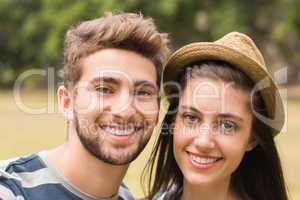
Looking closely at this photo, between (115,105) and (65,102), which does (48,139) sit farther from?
(115,105)

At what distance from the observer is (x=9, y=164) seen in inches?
119

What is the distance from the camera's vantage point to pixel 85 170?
126 inches

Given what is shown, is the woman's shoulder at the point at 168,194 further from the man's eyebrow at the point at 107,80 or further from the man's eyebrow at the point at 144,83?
the man's eyebrow at the point at 107,80

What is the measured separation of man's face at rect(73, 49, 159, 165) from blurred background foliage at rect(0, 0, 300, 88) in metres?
22.2

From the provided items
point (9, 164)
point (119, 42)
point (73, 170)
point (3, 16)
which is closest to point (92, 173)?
point (73, 170)

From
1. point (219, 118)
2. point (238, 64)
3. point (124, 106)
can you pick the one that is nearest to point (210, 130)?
point (219, 118)

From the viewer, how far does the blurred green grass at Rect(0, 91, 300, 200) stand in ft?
28.7

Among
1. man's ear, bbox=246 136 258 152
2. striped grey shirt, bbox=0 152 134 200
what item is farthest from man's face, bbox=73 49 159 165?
man's ear, bbox=246 136 258 152

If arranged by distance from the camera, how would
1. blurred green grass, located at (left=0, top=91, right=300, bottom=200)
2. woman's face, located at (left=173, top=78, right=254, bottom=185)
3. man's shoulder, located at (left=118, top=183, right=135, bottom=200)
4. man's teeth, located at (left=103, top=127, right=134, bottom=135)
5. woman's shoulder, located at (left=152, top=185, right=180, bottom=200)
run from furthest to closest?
blurred green grass, located at (left=0, top=91, right=300, bottom=200) → woman's shoulder, located at (left=152, top=185, right=180, bottom=200) → man's shoulder, located at (left=118, top=183, right=135, bottom=200) → woman's face, located at (left=173, top=78, right=254, bottom=185) → man's teeth, located at (left=103, top=127, right=134, bottom=135)

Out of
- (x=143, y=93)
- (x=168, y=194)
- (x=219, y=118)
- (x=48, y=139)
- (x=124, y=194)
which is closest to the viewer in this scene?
(x=143, y=93)

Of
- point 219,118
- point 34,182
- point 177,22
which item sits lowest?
point 34,182

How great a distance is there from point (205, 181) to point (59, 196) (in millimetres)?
735

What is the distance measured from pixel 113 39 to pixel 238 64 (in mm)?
604

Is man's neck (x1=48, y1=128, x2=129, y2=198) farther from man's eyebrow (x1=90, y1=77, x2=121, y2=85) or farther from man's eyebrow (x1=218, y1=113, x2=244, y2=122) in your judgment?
man's eyebrow (x1=218, y1=113, x2=244, y2=122)
